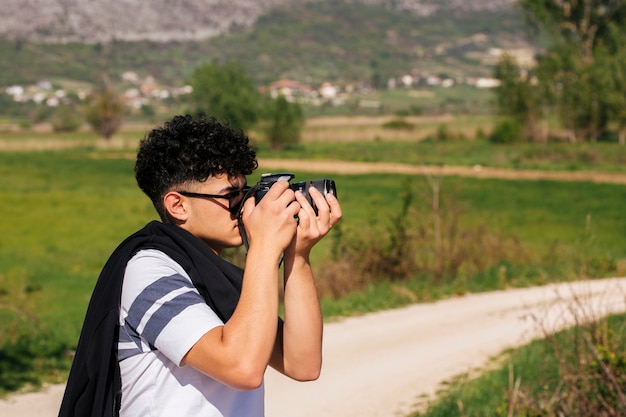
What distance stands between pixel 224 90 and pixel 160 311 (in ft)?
328

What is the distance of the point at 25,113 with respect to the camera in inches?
6363

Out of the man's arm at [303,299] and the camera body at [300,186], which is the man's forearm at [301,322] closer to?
the man's arm at [303,299]

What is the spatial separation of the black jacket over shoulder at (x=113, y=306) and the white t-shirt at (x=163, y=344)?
0.08 feet

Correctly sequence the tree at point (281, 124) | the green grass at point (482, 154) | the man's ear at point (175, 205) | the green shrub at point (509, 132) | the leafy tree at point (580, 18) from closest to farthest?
1. the man's ear at point (175, 205)
2. the green grass at point (482, 154)
3. the green shrub at point (509, 132)
4. the leafy tree at point (580, 18)
5. the tree at point (281, 124)

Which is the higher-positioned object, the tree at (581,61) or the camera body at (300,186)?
the camera body at (300,186)

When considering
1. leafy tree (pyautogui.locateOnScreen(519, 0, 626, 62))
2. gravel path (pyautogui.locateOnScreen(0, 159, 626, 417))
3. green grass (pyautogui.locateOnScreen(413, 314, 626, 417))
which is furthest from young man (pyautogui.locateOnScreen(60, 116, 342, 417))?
leafy tree (pyautogui.locateOnScreen(519, 0, 626, 62))

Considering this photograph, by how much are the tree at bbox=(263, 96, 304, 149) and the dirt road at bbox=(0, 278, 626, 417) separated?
6433 cm

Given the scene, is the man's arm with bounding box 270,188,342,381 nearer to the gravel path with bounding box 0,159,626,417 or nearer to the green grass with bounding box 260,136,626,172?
the gravel path with bounding box 0,159,626,417

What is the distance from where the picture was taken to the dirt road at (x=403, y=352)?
7438mm

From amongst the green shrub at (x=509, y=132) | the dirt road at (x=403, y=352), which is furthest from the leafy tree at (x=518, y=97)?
the dirt road at (x=403, y=352)

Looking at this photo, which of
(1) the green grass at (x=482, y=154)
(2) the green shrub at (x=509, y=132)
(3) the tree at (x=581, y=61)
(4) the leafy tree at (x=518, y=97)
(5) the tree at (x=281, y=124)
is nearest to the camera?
(1) the green grass at (x=482, y=154)

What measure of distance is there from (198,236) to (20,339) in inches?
311

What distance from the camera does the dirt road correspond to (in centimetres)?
744

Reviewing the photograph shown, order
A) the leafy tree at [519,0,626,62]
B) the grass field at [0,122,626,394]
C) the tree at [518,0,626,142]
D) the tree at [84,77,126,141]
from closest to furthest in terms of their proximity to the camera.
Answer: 1. the grass field at [0,122,626,394]
2. the tree at [518,0,626,142]
3. the leafy tree at [519,0,626,62]
4. the tree at [84,77,126,141]
